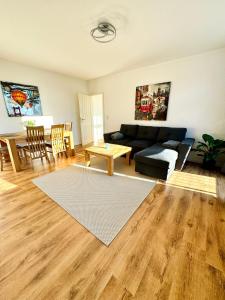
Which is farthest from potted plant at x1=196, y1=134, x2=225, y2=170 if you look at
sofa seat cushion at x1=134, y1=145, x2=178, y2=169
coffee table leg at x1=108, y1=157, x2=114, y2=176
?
coffee table leg at x1=108, y1=157, x2=114, y2=176

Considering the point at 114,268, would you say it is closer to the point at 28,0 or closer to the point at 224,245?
the point at 224,245

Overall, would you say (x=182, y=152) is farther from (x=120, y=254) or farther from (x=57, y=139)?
(x=57, y=139)

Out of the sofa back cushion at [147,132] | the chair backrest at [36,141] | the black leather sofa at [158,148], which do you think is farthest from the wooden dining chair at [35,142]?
the sofa back cushion at [147,132]

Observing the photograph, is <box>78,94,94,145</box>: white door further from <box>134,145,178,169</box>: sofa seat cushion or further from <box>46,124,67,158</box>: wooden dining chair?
<box>134,145,178,169</box>: sofa seat cushion

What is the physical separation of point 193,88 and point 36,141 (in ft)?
12.7

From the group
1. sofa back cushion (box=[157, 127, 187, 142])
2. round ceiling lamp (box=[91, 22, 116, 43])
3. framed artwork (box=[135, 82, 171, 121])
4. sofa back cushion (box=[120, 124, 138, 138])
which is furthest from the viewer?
sofa back cushion (box=[120, 124, 138, 138])

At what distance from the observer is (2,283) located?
41.1 inches

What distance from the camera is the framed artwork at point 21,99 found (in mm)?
3438

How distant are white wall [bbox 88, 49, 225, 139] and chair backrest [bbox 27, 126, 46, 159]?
2781 mm

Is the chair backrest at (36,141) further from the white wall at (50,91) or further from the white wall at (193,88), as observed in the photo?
the white wall at (193,88)

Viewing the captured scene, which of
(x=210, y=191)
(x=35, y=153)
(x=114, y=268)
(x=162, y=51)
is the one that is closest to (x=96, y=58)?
(x=162, y=51)

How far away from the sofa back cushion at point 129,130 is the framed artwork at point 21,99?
8.56ft

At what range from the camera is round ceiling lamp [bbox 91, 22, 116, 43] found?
2.02 meters

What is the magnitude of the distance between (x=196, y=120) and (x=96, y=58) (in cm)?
285
